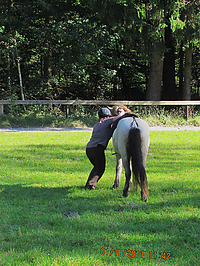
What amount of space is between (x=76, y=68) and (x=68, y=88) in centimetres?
379

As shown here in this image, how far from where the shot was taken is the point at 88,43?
17.6 m

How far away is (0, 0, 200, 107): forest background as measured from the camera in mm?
16219

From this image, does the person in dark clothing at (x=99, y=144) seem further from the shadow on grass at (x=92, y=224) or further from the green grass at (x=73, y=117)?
the green grass at (x=73, y=117)

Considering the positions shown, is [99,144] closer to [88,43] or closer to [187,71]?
[88,43]

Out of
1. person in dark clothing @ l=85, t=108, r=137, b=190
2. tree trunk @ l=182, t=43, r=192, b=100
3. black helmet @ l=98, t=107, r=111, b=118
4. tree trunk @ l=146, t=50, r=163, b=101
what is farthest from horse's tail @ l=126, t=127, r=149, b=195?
tree trunk @ l=182, t=43, r=192, b=100

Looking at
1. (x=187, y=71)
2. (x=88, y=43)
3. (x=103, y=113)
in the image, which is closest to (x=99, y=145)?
(x=103, y=113)

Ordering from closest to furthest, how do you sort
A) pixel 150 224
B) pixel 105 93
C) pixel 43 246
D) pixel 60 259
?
pixel 60 259 < pixel 43 246 < pixel 150 224 < pixel 105 93

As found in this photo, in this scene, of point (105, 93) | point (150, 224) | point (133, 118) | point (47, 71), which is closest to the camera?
point (150, 224)

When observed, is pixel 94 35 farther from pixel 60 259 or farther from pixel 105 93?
pixel 60 259

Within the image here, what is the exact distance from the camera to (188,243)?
363 centimetres

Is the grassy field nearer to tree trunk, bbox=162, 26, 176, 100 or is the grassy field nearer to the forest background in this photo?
the forest background

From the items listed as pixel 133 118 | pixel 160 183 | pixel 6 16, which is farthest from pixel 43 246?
pixel 6 16

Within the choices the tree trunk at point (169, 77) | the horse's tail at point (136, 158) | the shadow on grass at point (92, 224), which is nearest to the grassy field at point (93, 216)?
the shadow on grass at point (92, 224)

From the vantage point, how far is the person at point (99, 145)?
5.89 meters
